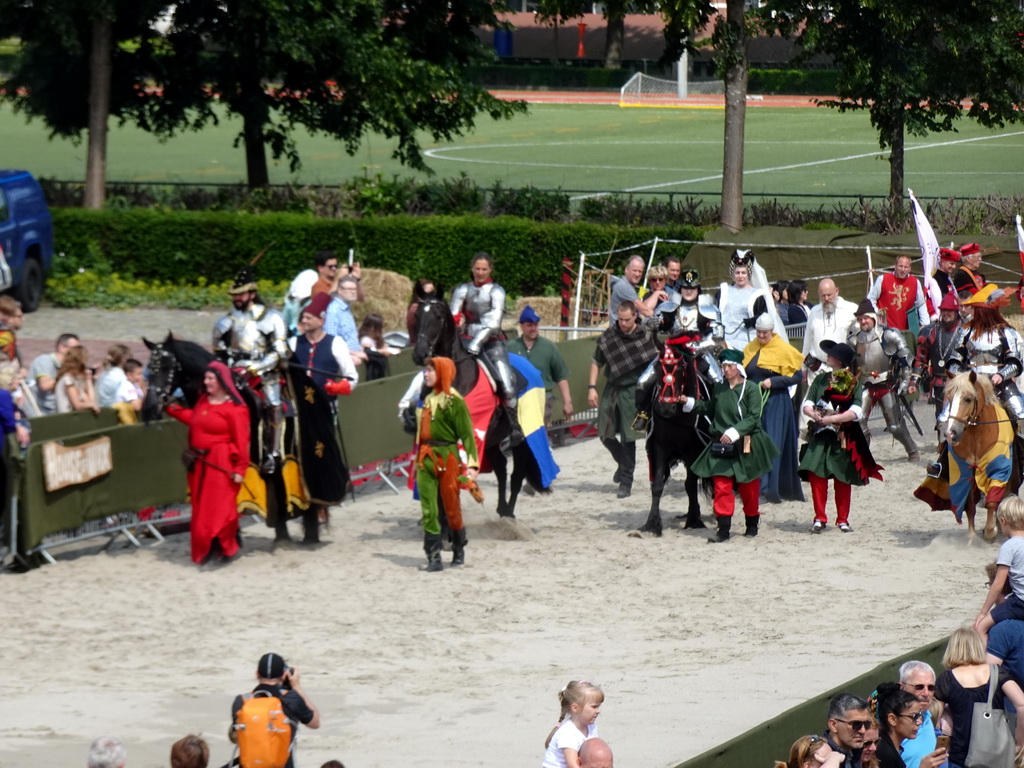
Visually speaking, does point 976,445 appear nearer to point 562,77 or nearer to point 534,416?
point 534,416

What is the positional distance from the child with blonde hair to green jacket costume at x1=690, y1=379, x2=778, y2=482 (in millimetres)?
5739

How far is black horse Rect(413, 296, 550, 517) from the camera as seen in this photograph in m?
12.0

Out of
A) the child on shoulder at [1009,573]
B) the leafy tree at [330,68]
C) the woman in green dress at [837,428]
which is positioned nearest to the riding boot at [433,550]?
the woman in green dress at [837,428]

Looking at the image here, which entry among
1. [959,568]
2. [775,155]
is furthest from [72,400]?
[775,155]

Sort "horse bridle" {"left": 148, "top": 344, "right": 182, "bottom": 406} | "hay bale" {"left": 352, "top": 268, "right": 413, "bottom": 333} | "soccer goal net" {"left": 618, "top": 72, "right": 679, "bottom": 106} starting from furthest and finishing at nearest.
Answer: "soccer goal net" {"left": 618, "top": 72, "right": 679, "bottom": 106} → "hay bale" {"left": 352, "top": 268, "right": 413, "bottom": 333} → "horse bridle" {"left": 148, "top": 344, "right": 182, "bottom": 406}

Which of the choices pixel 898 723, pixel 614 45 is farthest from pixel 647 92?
pixel 898 723

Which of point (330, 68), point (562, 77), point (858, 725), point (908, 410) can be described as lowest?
point (858, 725)

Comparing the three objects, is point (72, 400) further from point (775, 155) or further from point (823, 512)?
point (775, 155)

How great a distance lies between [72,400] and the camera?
12.7m

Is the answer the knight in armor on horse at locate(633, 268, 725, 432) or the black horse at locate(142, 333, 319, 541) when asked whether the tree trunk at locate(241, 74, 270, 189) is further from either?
the black horse at locate(142, 333, 319, 541)

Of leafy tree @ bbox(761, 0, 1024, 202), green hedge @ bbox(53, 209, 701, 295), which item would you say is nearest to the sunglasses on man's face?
green hedge @ bbox(53, 209, 701, 295)

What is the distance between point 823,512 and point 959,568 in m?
1.41

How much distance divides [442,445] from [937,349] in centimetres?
488

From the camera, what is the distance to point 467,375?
12.6 m
